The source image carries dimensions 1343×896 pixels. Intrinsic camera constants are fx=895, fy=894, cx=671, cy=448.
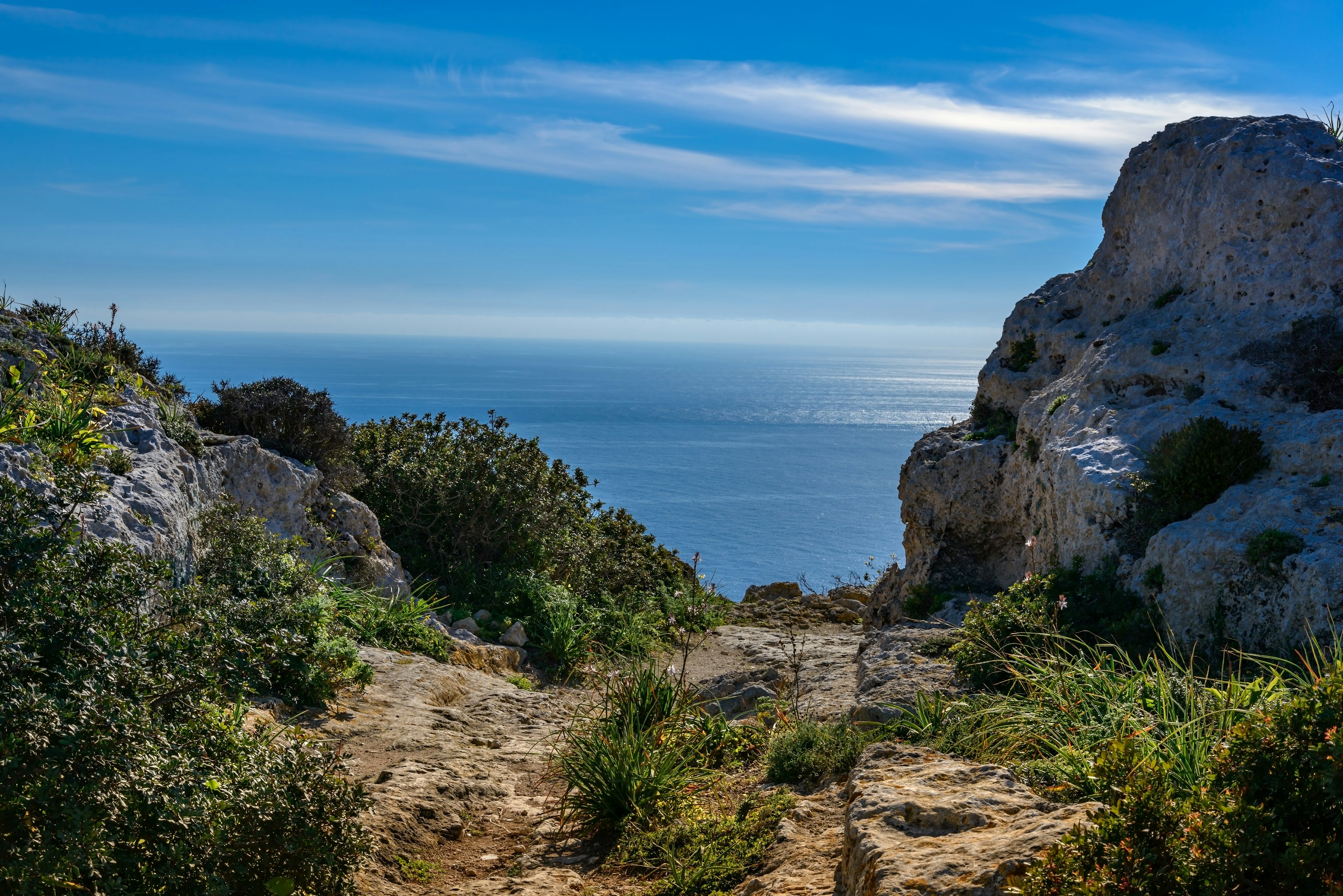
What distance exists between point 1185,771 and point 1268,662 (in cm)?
370

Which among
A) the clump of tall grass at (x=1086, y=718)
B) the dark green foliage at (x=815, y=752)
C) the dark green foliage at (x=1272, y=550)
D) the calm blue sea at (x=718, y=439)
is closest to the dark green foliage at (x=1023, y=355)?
the dark green foliage at (x=1272, y=550)

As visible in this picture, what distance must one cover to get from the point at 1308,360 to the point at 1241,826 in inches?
320

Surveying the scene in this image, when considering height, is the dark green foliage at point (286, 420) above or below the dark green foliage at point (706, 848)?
above

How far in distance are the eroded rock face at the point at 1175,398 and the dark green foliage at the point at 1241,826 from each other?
5.02 metres

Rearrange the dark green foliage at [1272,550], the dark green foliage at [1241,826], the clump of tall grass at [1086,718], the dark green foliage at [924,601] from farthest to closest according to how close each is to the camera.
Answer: the dark green foliage at [924,601] → the dark green foliage at [1272,550] → the clump of tall grass at [1086,718] → the dark green foliage at [1241,826]

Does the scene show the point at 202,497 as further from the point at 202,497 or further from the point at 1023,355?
the point at 1023,355

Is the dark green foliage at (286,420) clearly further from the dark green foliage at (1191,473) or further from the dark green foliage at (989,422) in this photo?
the dark green foliage at (1191,473)

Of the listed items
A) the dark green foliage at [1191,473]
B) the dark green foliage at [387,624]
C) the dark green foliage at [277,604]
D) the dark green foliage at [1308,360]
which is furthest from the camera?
the dark green foliage at [387,624]

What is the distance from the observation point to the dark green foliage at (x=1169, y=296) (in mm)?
11148

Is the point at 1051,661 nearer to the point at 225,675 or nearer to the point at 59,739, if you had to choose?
the point at 225,675

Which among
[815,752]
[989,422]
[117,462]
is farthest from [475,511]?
[815,752]

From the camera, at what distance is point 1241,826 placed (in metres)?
2.92

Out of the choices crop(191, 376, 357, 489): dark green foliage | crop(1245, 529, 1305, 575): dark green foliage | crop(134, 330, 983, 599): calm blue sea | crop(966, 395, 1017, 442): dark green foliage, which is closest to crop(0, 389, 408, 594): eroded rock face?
crop(191, 376, 357, 489): dark green foliage

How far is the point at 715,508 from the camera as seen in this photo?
51.2m
